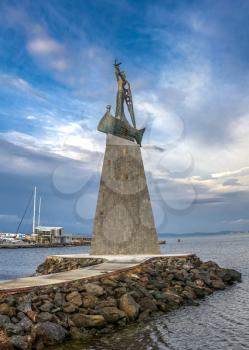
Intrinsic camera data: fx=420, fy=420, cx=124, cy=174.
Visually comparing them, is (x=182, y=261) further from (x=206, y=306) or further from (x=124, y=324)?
(x=124, y=324)

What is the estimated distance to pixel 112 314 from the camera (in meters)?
13.4

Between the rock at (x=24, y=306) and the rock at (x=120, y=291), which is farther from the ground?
the rock at (x=120, y=291)

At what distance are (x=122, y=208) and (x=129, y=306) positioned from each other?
1146cm

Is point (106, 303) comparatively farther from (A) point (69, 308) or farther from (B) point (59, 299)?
(B) point (59, 299)

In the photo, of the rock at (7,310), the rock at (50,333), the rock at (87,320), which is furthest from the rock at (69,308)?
the rock at (7,310)

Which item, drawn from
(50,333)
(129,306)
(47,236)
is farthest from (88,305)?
(47,236)

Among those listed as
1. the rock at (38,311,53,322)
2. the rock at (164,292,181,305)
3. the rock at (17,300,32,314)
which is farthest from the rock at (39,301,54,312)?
the rock at (164,292,181,305)

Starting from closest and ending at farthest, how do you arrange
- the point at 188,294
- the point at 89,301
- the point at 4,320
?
the point at 4,320
the point at 89,301
the point at 188,294

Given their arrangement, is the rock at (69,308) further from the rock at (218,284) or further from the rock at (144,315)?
the rock at (218,284)

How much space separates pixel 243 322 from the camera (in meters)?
14.6

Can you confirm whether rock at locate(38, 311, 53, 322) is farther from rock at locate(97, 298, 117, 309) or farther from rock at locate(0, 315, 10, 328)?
rock at locate(97, 298, 117, 309)

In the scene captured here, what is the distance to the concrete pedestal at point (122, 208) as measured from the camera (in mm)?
25328

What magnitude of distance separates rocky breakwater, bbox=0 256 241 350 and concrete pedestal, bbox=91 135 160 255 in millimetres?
5317

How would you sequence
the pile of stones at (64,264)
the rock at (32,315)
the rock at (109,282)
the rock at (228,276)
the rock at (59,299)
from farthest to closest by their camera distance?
the rock at (228,276) < the pile of stones at (64,264) < the rock at (109,282) < the rock at (59,299) < the rock at (32,315)
